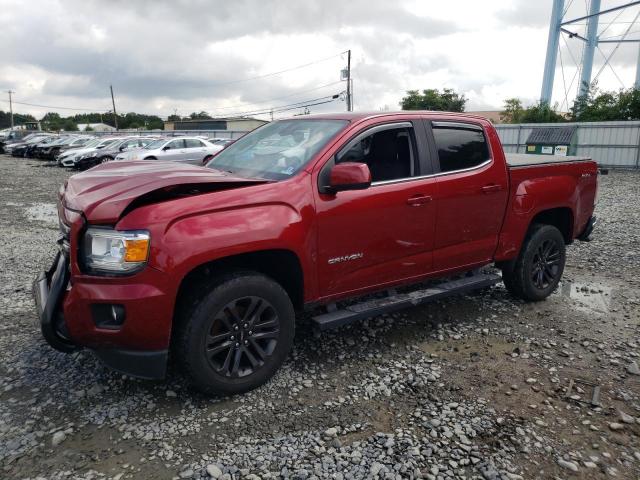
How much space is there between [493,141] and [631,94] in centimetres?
2786

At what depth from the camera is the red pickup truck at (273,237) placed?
9.29ft

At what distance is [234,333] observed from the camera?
10.4 ft

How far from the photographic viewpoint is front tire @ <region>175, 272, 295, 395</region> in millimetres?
2998

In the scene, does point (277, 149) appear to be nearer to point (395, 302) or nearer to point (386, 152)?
point (386, 152)

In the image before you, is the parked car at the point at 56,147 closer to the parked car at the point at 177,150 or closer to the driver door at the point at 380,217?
the parked car at the point at 177,150

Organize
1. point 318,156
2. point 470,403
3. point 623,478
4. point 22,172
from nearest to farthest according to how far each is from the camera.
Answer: point 623,478 → point 470,403 → point 318,156 → point 22,172

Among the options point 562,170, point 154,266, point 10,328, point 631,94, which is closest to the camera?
point 154,266

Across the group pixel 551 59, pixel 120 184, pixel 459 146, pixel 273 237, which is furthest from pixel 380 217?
pixel 551 59

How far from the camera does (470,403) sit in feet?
10.7

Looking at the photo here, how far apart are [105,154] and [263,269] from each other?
20.7 metres

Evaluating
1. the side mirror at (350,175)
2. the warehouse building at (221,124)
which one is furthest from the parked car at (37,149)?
the warehouse building at (221,124)

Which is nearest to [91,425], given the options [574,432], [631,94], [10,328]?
[10,328]

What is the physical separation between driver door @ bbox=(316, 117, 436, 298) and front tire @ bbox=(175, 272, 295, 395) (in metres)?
0.41

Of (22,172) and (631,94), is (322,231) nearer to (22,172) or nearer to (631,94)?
(22,172)
